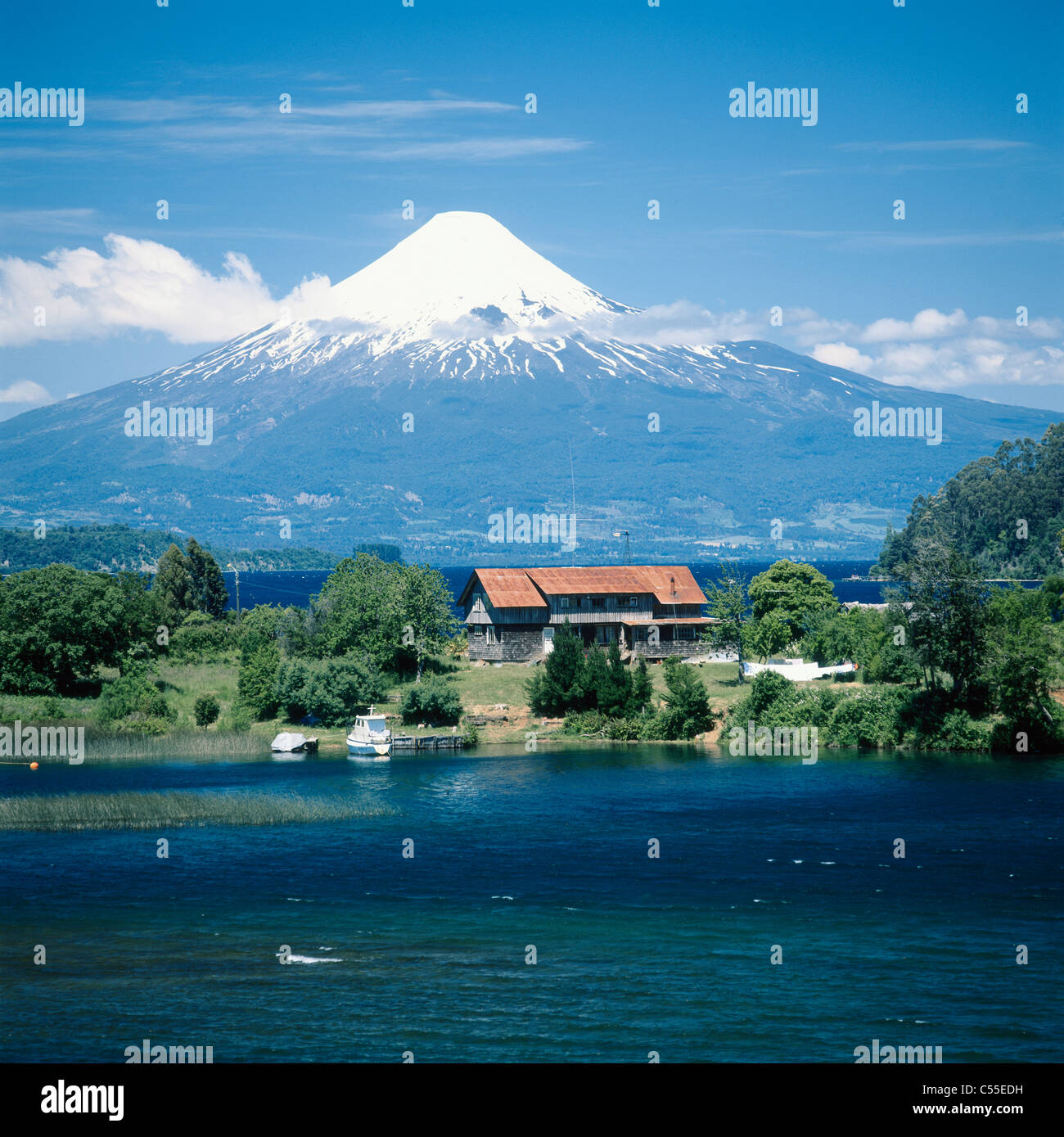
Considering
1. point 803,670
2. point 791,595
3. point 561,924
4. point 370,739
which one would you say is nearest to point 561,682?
point 370,739

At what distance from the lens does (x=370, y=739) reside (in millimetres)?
58500

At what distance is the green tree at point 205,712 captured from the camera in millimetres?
63844

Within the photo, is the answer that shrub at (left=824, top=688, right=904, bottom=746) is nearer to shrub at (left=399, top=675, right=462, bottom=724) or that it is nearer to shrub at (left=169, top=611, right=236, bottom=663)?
shrub at (left=399, top=675, right=462, bottom=724)

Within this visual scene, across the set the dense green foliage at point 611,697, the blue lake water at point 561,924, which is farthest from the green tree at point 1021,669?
the dense green foliage at point 611,697

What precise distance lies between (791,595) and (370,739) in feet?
102

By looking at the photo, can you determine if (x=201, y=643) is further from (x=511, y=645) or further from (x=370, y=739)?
(x=370, y=739)

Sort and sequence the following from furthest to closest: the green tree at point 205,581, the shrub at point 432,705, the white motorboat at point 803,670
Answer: the green tree at point 205,581, the white motorboat at point 803,670, the shrub at point 432,705

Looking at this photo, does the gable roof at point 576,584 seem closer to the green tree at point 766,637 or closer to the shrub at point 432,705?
the green tree at point 766,637

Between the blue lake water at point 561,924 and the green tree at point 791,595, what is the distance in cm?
2537

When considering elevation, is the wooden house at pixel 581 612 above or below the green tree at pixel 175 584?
below

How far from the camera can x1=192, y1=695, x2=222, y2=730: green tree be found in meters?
63.8

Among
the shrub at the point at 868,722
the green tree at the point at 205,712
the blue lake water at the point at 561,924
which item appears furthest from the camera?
the green tree at the point at 205,712
